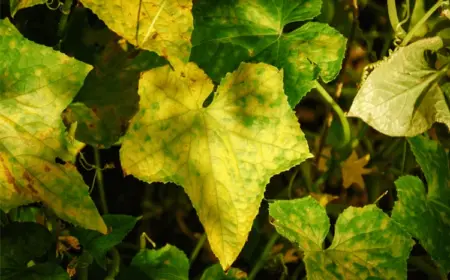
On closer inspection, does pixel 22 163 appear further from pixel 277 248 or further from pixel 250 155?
pixel 277 248

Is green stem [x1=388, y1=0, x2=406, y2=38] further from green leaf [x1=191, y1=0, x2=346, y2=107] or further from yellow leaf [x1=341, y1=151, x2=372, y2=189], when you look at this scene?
yellow leaf [x1=341, y1=151, x2=372, y2=189]

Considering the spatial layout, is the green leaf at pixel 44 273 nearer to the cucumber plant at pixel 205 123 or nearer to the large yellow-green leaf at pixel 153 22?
the cucumber plant at pixel 205 123

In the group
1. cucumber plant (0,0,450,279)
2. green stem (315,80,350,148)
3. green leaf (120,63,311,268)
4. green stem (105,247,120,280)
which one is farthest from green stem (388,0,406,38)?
Answer: green stem (105,247,120,280)

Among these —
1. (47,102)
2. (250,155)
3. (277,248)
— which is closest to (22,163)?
(47,102)

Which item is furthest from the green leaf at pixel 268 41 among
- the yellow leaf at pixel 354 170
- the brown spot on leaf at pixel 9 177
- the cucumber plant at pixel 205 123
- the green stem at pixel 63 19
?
the yellow leaf at pixel 354 170

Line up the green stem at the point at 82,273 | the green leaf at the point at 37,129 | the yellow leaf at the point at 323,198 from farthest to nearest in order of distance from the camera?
the yellow leaf at the point at 323,198, the green stem at the point at 82,273, the green leaf at the point at 37,129

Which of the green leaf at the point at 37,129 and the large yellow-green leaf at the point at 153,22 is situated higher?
the large yellow-green leaf at the point at 153,22
